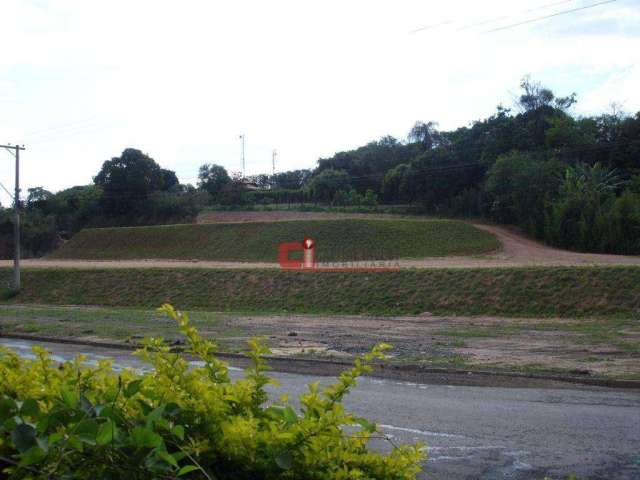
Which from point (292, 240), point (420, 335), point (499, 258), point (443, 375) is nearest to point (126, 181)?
point (292, 240)

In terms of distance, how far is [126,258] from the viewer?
62.8 meters

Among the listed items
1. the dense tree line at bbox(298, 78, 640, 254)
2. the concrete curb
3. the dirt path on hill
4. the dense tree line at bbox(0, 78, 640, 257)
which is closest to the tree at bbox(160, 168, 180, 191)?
the dense tree line at bbox(0, 78, 640, 257)

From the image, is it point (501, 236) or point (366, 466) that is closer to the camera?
point (366, 466)

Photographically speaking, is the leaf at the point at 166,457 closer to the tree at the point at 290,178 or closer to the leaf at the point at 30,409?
the leaf at the point at 30,409

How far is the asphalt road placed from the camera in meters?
7.11

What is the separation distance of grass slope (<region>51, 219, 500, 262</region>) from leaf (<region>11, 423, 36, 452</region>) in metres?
46.9

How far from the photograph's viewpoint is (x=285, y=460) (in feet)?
8.18

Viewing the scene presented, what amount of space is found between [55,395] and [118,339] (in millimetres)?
18090

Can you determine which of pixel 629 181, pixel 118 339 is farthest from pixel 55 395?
pixel 629 181

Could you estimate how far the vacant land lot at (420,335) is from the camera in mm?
14844

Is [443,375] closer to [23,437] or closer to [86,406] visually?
[86,406]

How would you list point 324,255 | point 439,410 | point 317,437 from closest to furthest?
point 317,437, point 439,410, point 324,255

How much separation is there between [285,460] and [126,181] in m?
83.2

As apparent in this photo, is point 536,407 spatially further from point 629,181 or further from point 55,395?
point 629,181
